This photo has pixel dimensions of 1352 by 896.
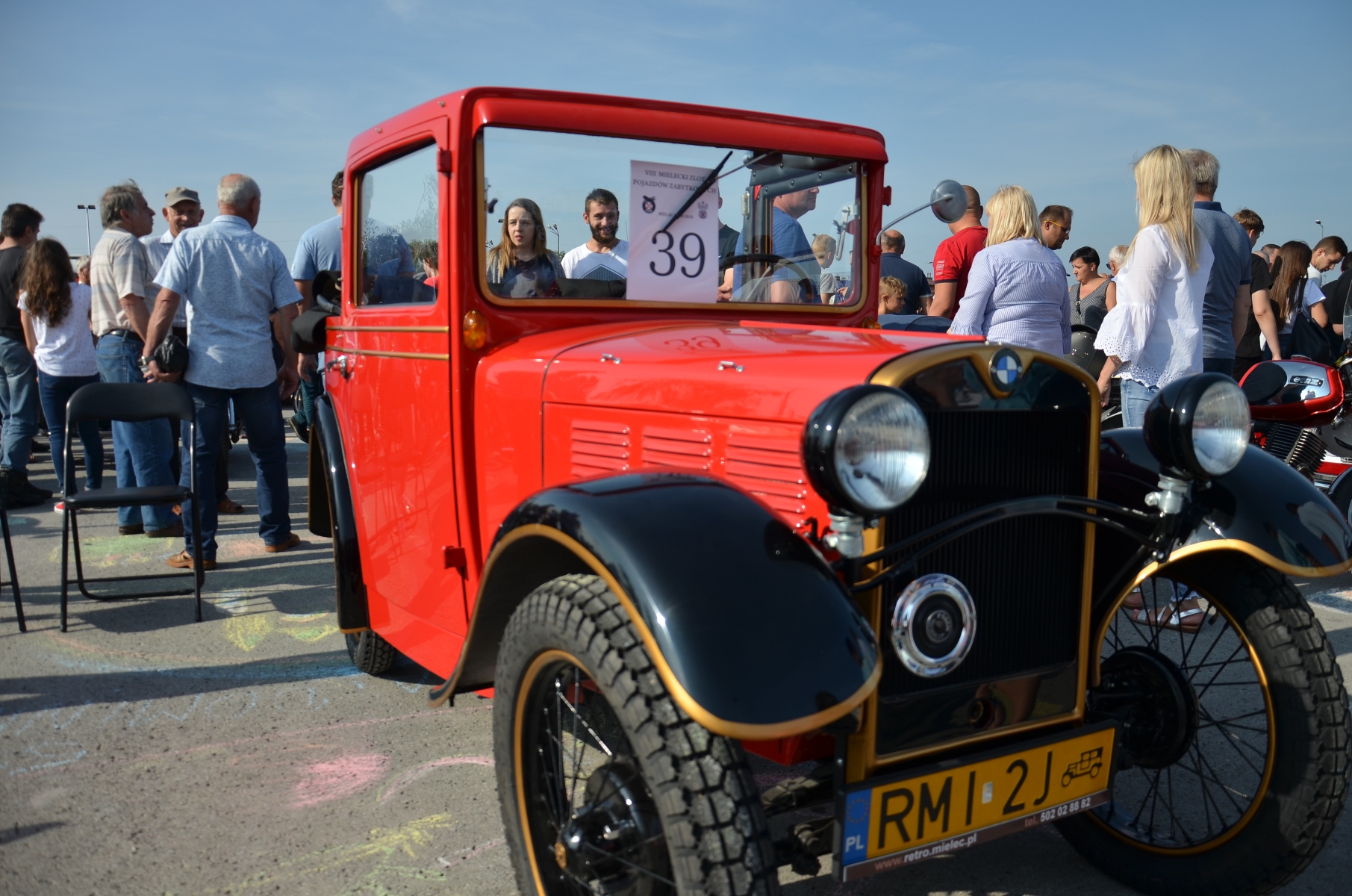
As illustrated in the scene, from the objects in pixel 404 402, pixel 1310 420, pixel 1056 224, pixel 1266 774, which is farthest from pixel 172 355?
pixel 1310 420

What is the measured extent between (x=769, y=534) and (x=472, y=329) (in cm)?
122

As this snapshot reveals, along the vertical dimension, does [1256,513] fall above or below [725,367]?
below

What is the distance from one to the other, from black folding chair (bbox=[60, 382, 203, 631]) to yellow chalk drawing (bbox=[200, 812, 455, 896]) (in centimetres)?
212

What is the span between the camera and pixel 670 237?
2711mm

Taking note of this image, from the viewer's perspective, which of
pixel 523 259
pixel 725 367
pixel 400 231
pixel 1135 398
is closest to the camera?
pixel 725 367

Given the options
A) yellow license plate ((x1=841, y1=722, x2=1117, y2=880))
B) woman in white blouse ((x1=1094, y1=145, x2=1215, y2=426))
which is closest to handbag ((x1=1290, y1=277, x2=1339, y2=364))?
woman in white blouse ((x1=1094, y1=145, x2=1215, y2=426))

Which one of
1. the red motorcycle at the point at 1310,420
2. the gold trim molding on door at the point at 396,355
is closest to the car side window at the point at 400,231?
the gold trim molding on door at the point at 396,355

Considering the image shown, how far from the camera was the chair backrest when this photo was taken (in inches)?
170

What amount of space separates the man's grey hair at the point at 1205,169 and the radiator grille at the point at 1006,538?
9.93ft

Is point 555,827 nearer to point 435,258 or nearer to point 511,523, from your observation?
point 511,523

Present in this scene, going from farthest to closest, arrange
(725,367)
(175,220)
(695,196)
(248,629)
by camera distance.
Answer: (175,220), (248,629), (695,196), (725,367)

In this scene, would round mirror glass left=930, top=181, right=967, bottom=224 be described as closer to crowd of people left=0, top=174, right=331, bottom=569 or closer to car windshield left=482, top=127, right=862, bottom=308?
car windshield left=482, top=127, right=862, bottom=308

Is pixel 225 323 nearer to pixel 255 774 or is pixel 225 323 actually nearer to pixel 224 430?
pixel 224 430

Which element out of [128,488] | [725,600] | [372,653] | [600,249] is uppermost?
[600,249]
